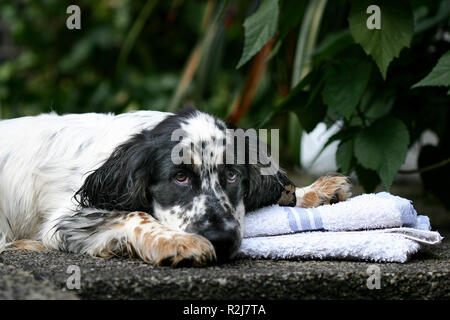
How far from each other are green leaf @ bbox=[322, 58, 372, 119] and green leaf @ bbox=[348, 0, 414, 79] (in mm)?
280

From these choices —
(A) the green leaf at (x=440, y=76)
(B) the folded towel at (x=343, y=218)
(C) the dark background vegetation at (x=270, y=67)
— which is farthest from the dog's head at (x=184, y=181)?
(A) the green leaf at (x=440, y=76)

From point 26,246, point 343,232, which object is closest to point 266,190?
point 343,232

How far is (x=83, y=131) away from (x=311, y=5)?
7.46 ft

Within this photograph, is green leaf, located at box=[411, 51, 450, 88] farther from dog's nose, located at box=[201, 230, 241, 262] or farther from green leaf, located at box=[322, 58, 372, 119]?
dog's nose, located at box=[201, 230, 241, 262]

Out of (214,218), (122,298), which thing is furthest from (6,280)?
(214,218)

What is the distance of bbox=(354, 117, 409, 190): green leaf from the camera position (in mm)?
3211

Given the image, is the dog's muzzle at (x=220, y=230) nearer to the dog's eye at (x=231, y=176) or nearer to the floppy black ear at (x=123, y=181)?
the dog's eye at (x=231, y=176)

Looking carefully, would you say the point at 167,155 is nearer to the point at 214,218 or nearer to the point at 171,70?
the point at 214,218

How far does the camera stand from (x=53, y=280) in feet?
7.54

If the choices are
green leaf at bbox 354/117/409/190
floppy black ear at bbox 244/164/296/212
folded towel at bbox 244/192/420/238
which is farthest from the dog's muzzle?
green leaf at bbox 354/117/409/190

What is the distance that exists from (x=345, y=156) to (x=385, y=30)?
71 cm

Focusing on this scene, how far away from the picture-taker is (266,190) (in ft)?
10.3

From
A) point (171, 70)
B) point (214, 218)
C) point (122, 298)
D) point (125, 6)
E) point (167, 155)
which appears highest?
point (125, 6)

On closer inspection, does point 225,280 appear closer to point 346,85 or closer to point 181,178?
point 181,178
